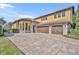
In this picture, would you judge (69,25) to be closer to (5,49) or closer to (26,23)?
(26,23)

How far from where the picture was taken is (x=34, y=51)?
11.3 ft

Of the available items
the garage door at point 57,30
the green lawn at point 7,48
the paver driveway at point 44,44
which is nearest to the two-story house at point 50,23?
the garage door at point 57,30

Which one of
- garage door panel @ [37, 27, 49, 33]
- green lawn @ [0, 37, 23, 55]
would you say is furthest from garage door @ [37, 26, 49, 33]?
green lawn @ [0, 37, 23, 55]

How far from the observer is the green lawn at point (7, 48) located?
3434mm

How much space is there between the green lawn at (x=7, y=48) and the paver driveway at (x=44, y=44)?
70 millimetres

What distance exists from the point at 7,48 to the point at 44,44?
2.16 ft

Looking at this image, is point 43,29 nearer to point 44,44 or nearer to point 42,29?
point 42,29

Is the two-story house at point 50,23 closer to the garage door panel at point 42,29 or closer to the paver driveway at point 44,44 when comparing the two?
the garage door panel at point 42,29

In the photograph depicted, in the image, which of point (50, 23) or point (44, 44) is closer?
point (44, 44)

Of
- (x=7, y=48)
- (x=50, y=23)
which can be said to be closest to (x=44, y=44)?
(x=50, y=23)

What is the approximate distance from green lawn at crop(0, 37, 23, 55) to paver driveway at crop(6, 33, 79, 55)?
70 millimetres

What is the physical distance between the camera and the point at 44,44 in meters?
3.52
